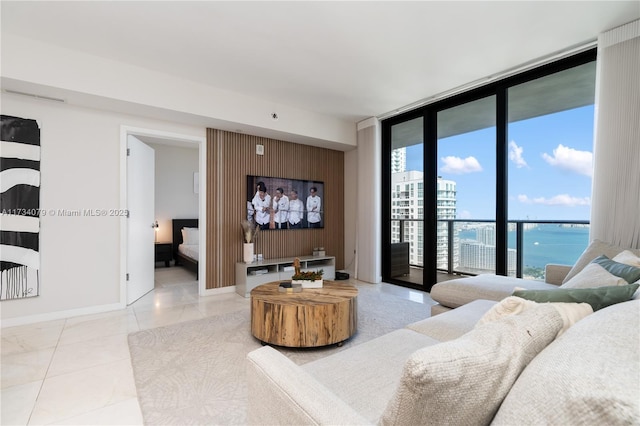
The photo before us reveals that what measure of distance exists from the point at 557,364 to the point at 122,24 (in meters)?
3.45

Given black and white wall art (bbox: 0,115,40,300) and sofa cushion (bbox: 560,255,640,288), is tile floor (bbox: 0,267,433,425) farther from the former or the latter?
sofa cushion (bbox: 560,255,640,288)

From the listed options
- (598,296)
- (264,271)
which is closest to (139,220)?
(264,271)

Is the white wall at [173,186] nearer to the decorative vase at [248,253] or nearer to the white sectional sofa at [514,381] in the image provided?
the decorative vase at [248,253]

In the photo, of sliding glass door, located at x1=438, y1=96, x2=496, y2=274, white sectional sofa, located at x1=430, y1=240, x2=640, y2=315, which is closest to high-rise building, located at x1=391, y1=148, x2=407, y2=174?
sliding glass door, located at x1=438, y1=96, x2=496, y2=274

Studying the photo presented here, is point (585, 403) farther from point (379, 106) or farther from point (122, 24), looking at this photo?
point (379, 106)

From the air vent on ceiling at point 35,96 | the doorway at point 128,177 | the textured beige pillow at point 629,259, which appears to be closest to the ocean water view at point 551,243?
the textured beige pillow at point 629,259

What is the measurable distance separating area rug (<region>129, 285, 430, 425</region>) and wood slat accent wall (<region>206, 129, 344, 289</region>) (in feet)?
4.05

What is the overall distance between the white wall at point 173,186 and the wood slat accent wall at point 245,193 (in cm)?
267

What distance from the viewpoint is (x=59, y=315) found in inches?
124

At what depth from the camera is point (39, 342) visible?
2.55 m

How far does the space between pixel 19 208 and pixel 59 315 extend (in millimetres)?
1187

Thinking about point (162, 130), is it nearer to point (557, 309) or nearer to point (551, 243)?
point (557, 309)

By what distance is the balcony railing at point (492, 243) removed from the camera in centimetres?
337

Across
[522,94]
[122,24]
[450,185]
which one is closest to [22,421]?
[122,24]
